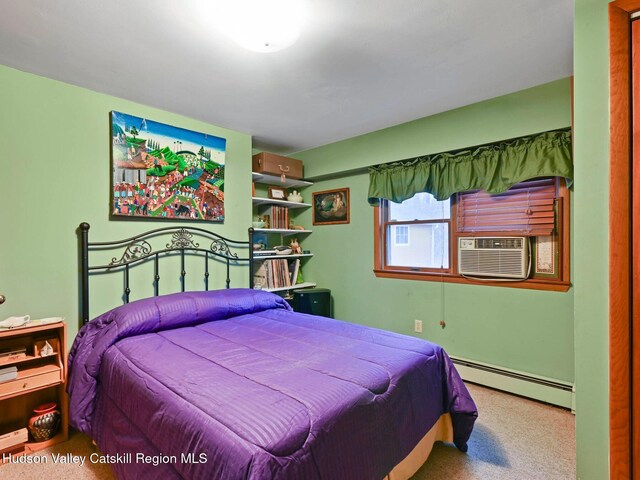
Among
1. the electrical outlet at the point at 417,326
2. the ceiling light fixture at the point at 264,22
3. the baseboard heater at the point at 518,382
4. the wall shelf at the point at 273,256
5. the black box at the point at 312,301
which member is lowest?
the baseboard heater at the point at 518,382

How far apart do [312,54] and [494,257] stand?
2078 millimetres

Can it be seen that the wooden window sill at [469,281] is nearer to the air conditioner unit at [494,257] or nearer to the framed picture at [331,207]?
the air conditioner unit at [494,257]

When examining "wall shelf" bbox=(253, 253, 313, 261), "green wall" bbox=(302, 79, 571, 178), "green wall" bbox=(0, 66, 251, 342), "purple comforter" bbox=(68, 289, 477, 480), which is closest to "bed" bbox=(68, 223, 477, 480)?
"purple comforter" bbox=(68, 289, 477, 480)

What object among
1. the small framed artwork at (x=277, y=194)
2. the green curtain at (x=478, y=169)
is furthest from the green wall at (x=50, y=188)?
the green curtain at (x=478, y=169)

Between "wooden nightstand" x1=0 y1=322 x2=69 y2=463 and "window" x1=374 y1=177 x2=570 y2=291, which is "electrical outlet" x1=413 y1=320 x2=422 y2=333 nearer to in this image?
"window" x1=374 y1=177 x2=570 y2=291

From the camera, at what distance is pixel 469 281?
9.20 ft

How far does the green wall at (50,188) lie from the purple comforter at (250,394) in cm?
41

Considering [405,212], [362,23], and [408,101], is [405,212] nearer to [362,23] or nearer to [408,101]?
[408,101]

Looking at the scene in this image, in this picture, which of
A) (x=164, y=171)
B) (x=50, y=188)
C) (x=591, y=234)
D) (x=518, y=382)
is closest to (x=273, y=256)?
(x=164, y=171)

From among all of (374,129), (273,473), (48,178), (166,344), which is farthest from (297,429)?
(374,129)

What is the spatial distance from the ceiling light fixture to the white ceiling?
0.23 feet

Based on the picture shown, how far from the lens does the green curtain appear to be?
231 cm

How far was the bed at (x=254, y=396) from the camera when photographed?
3.42 ft

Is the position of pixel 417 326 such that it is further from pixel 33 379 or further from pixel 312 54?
pixel 33 379
